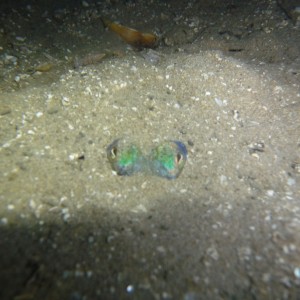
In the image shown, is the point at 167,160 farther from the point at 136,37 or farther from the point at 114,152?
the point at 136,37

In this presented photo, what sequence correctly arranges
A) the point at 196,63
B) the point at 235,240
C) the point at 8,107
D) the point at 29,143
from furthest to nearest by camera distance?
the point at 196,63
the point at 8,107
the point at 29,143
the point at 235,240

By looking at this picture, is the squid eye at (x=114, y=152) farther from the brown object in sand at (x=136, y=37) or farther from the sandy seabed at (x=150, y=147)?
the brown object in sand at (x=136, y=37)

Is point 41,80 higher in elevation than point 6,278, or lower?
higher

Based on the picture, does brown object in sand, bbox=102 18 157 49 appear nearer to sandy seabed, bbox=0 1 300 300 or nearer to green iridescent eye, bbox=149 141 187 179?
sandy seabed, bbox=0 1 300 300

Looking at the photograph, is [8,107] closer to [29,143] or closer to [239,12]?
[29,143]

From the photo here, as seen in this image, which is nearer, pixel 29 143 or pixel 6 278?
pixel 6 278

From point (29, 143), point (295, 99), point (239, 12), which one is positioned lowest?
Answer: point (29, 143)

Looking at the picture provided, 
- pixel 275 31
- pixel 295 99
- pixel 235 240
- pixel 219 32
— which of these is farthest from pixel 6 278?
pixel 275 31

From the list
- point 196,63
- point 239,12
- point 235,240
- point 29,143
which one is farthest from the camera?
point 239,12
